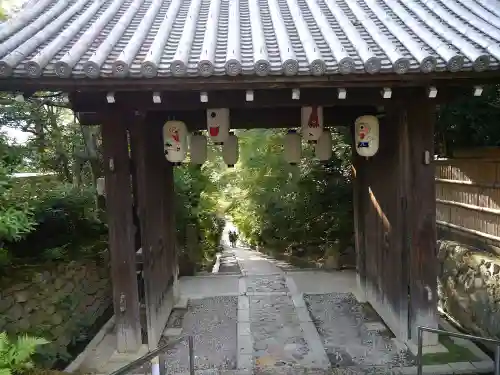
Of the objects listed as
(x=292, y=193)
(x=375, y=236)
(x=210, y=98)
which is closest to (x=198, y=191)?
(x=292, y=193)

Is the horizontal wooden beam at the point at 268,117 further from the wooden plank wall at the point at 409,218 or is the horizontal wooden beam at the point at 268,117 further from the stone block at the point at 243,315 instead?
the stone block at the point at 243,315

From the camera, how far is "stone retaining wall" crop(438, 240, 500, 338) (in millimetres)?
6039

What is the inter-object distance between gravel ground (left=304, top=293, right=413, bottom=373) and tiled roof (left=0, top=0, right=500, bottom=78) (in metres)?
4.04

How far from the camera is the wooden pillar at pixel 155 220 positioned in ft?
20.0

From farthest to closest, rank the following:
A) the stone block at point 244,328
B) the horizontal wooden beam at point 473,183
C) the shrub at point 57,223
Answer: the stone block at point 244,328, the shrub at point 57,223, the horizontal wooden beam at point 473,183

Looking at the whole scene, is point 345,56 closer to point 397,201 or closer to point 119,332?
point 397,201

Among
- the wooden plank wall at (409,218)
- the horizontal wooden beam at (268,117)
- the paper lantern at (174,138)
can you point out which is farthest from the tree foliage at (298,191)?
the paper lantern at (174,138)

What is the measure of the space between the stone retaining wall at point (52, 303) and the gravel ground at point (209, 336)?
5.74ft

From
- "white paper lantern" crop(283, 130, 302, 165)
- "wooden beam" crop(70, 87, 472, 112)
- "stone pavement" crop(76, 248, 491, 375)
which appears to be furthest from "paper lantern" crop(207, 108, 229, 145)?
"stone pavement" crop(76, 248, 491, 375)

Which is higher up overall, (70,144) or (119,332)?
(70,144)

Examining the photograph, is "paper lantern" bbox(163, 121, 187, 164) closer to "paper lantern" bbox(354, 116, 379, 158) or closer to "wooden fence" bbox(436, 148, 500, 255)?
"paper lantern" bbox(354, 116, 379, 158)

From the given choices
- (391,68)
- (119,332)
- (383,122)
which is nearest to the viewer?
(391,68)

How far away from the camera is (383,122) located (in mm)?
6938

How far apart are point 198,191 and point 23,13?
773 centimetres
